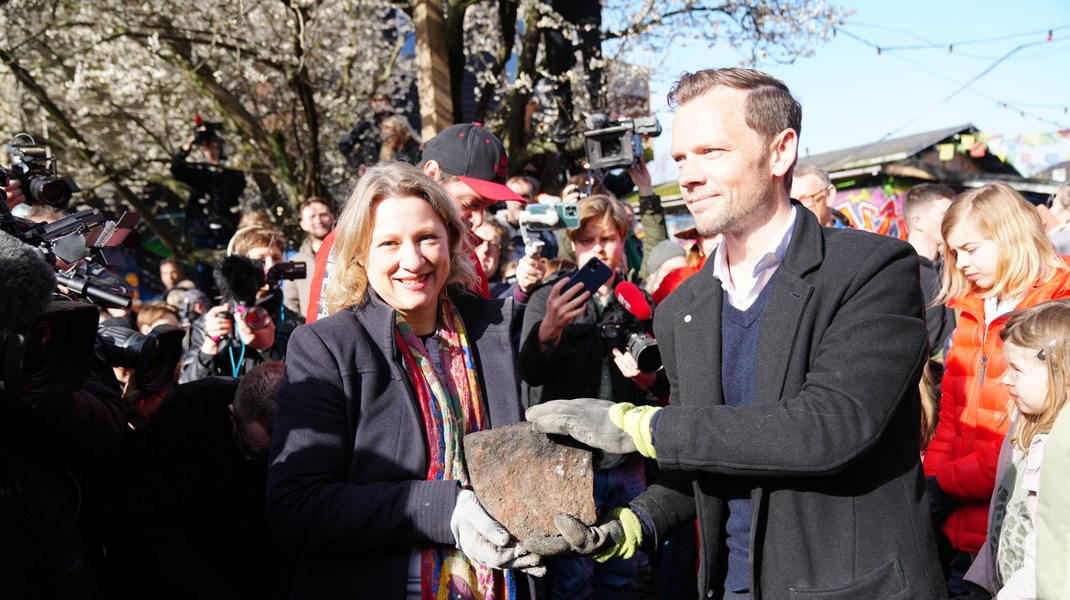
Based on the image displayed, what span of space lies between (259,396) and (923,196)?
4.24 meters

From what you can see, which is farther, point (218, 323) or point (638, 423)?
point (218, 323)

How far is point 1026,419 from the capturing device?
274 centimetres

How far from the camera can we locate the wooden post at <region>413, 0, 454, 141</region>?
307 inches

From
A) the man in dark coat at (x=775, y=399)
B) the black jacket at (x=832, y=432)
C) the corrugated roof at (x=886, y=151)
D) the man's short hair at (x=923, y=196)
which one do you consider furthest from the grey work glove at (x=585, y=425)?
the corrugated roof at (x=886, y=151)

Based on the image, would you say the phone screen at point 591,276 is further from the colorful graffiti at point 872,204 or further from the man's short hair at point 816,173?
the colorful graffiti at point 872,204

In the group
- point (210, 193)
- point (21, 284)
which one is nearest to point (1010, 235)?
point (21, 284)

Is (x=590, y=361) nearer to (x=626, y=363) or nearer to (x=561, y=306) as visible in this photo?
(x=626, y=363)

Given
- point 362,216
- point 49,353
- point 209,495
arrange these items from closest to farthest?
point 49,353 < point 362,216 < point 209,495

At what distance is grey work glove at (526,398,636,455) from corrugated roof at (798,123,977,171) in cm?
1167

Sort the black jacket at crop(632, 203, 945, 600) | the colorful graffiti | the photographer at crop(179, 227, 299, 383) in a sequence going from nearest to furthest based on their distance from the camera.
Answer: the black jacket at crop(632, 203, 945, 600) < the photographer at crop(179, 227, 299, 383) < the colorful graffiti

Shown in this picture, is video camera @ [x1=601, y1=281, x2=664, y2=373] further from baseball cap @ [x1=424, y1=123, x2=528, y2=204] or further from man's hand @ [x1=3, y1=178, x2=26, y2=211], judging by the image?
man's hand @ [x1=3, y1=178, x2=26, y2=211]

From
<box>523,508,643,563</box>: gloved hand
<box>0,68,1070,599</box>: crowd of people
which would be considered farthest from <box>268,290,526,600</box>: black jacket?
<box>523,508,643,563</box>: gloved hand

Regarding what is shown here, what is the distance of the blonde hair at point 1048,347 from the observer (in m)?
2.61

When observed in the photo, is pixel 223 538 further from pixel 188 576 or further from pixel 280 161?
pixel 280 161
